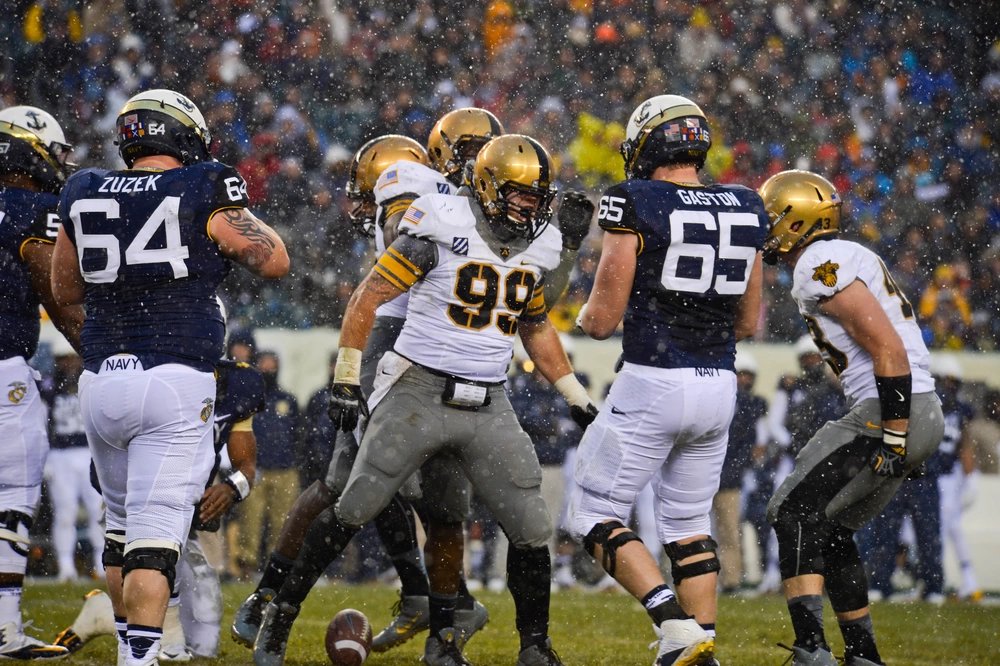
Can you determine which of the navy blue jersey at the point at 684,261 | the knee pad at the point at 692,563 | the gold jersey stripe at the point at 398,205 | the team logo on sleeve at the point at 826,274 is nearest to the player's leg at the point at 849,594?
the knee pad at the point at 692,563

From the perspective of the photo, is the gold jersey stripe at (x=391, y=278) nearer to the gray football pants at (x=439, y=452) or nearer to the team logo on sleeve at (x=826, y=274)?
the gray football pants at (x=439, y=452)

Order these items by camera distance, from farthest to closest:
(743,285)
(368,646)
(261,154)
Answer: (261,154)
(368,646)
(743,285)

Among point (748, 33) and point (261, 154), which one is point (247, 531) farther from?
point (748, 33)

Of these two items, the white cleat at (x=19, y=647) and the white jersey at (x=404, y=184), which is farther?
the white jersey at (x=404, y=184)

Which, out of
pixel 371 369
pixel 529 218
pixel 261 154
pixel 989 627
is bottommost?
pixel 989 627

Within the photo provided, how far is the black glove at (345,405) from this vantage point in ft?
14.5

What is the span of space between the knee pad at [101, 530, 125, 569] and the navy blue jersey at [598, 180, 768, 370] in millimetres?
1937

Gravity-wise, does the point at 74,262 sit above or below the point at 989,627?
above

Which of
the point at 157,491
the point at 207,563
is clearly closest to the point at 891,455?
the point at 157,491

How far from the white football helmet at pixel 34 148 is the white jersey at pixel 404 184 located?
1.30 metres

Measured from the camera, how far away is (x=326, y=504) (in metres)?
5.32

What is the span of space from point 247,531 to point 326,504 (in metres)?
4.44

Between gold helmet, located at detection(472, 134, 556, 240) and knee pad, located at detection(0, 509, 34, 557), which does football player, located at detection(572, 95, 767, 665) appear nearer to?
gold helmet, located at detection(472, 134, 556, 240)

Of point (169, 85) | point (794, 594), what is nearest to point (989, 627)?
point (794, 594)
